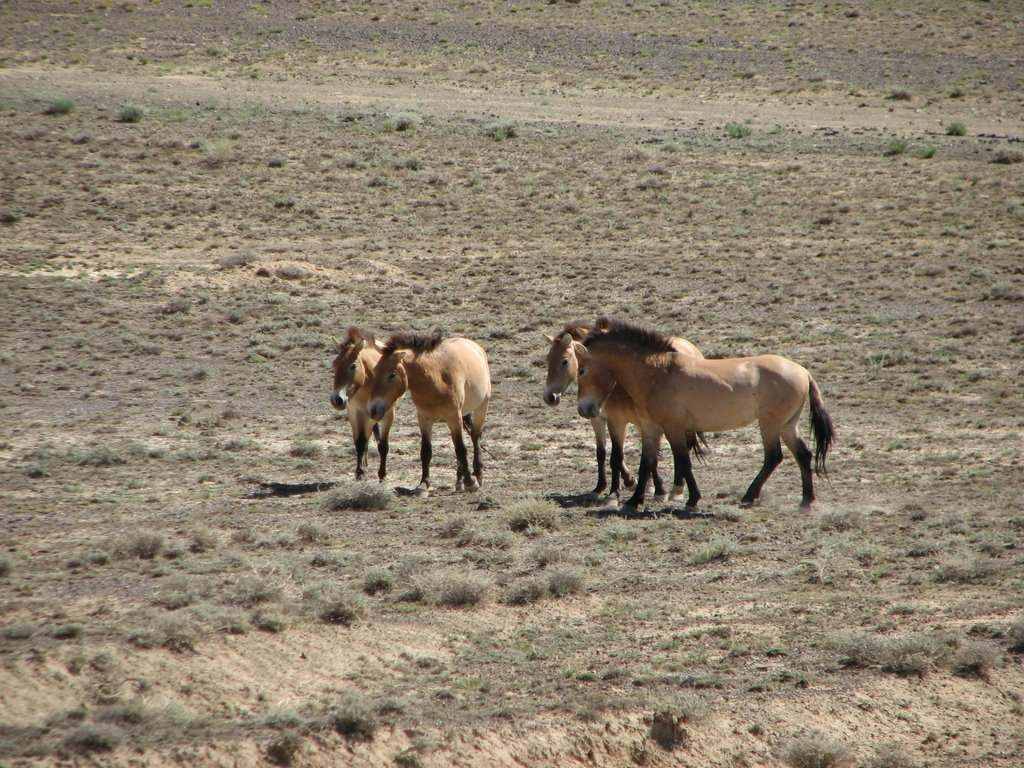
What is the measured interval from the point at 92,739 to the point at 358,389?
8.03 meters

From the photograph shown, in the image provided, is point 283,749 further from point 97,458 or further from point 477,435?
point 97,458

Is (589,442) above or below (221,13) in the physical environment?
below

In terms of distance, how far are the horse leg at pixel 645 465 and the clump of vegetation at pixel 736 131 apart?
1273 inches

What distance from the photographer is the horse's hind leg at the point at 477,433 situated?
16125 millimetres

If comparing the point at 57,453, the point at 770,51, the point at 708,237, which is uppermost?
the point at 770,51

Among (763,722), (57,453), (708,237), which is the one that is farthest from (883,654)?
(708,237)

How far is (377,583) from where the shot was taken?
11867mm

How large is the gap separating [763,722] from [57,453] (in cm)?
1089

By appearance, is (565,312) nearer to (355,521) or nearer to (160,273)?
(160,273)

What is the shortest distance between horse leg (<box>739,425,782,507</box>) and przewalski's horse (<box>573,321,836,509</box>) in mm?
12

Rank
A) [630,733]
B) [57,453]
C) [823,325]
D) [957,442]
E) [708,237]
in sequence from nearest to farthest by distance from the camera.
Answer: [630,733]
[57,453]
[957,442]
[823,325]
[708,237]

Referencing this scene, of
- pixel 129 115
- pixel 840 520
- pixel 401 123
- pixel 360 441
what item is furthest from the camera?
pixel 401 123

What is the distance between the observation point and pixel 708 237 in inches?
1312

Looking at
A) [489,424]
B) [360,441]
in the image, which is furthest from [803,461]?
[489,424]
